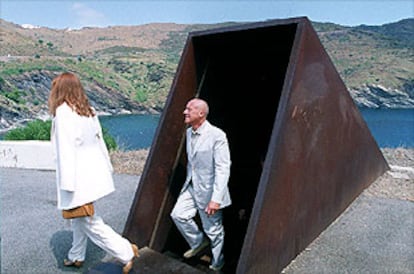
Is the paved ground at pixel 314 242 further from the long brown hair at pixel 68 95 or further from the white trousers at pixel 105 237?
the long brown hair at pixel 68 95

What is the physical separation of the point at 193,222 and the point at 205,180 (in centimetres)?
45

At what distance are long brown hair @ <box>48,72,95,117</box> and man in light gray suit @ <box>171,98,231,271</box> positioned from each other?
0.89 metres

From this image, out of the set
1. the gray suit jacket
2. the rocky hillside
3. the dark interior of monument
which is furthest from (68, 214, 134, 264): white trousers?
the rocky hillside

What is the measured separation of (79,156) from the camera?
3068mm

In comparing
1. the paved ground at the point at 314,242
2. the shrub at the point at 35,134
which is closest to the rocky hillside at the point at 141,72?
the shrub at the point at 35,134

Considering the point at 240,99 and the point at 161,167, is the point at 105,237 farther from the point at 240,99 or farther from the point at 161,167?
the point at 240,99

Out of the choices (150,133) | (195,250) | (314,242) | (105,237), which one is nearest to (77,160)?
(105,237)

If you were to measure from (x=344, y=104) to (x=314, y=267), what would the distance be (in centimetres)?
201

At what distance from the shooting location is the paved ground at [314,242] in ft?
12.4

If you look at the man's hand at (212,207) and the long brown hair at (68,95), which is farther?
the man's hand at (212,207)

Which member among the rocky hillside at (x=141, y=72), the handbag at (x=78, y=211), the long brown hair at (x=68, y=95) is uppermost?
the rocky hillside at (x=141, y=72)

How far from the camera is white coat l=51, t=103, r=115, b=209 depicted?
2.97 metres

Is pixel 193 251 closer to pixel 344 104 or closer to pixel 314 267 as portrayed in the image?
pixel 314 267

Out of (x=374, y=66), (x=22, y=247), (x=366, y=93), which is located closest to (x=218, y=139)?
(x=22, y=247)
